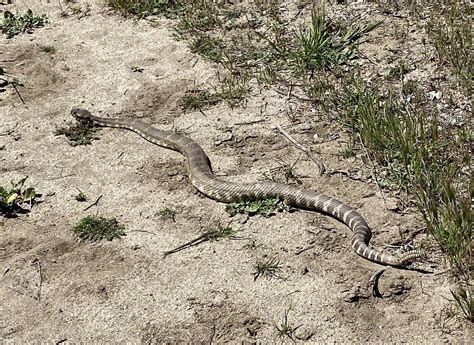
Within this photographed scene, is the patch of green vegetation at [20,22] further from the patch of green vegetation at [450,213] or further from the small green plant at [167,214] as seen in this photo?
the patch of green vegetation at [450,213]

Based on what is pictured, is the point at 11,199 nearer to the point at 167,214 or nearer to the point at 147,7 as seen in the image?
the point at 167,214

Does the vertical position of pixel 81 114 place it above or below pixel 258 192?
below

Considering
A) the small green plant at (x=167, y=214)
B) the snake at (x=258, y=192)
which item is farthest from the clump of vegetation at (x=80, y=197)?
the snake at (x=258, y=192)

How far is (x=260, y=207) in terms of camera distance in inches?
337

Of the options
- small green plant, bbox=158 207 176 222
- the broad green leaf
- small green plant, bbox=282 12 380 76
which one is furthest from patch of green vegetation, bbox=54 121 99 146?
small green plant, bbox=282 12 380 76

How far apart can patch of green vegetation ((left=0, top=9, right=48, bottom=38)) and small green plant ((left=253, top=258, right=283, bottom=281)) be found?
8706 mm

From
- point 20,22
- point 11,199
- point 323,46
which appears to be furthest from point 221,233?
point 20,22

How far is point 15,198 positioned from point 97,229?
4.42 ft

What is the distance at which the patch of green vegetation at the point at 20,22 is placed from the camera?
14.0 meters

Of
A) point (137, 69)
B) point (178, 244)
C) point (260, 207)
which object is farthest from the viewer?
point (137, 69)

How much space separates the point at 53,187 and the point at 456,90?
5.88 m

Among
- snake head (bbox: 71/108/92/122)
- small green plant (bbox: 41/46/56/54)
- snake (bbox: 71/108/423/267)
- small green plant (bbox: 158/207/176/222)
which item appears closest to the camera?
snake (bbox: 71/108/423/267)

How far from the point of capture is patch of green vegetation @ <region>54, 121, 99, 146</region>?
10.6 m

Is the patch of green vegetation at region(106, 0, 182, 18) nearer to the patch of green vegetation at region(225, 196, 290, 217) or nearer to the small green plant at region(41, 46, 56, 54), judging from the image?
the small green plant at region(41, 46, 56, 54)
